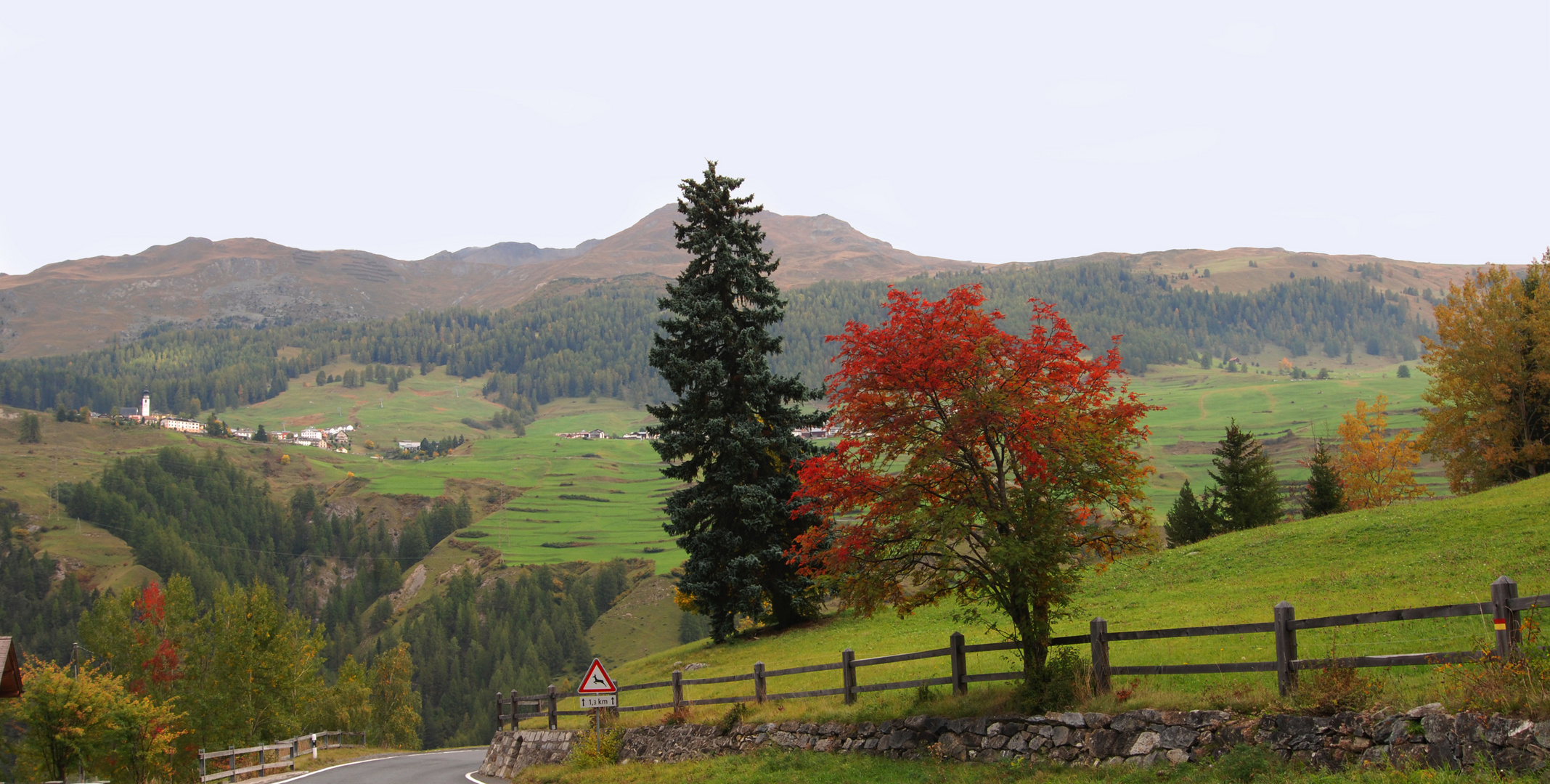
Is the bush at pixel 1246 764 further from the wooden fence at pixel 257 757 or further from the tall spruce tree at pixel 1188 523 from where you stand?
the tall spruce tree at pixel 1188 523

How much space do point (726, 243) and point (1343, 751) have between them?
28630 mm

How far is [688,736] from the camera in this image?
21938mm

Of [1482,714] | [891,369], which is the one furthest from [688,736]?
[1482,714]

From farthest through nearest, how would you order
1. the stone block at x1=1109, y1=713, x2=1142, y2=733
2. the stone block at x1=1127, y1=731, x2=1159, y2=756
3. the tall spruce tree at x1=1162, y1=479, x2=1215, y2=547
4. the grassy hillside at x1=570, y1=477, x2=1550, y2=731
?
the tall spruce tree at x1=1162, y1=479, x2=1215, y2=547 → the grassy hillside at x1=570, y1=477, x2=1550, y2=731 → the stone block at x1=1109, y1=713, x2=1142, y2=733 → the stone block at x1=1127, y1=731, x2=1159, y2=756

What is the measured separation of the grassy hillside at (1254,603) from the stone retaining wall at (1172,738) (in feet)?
1.07

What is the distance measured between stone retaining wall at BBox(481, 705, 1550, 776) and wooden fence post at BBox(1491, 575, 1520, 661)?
777 mm

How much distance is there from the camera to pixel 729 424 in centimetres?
3519

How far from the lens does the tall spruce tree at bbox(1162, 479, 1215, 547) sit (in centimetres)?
5606

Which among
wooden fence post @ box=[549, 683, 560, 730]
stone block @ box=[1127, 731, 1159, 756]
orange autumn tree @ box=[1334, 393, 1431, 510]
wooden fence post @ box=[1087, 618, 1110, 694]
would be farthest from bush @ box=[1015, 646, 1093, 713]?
orange autumn tree @ box=[1334, 393, 1431, 510]

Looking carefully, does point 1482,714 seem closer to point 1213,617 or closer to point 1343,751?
point 1343,751

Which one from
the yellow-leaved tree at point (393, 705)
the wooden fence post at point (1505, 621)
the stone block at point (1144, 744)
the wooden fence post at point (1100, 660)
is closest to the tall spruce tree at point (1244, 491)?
the wooden fence post at point (1100, 660)

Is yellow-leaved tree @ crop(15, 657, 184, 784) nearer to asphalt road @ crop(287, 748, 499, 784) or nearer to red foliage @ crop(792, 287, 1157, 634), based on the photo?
asphalt road @ crop(287, 748, 499, 784)

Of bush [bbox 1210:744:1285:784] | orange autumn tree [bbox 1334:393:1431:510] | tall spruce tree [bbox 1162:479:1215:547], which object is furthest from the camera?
orange autumn tree [bbox 1334:393:1431:510]

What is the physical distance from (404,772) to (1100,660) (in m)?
28.3
